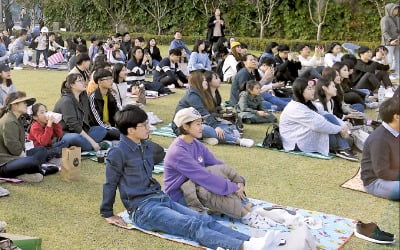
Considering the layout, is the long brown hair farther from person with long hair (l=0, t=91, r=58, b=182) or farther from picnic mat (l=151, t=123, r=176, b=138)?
person with long hair (l=0, t=91, r=58, b=182)

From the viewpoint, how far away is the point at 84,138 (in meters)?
6.61

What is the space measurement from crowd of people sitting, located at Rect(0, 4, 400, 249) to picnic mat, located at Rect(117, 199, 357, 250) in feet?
0.27

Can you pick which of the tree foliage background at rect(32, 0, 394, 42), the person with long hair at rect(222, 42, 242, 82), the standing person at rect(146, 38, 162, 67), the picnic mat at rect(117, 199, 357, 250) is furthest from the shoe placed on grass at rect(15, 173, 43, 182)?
the tree foliage background at rect(32, 0, 394, 42)

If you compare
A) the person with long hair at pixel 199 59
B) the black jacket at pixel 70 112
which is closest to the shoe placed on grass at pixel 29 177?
the black jacket at pixel 70 112

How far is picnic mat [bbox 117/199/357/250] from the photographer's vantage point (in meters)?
4.23

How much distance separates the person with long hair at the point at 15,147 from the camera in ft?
18.2

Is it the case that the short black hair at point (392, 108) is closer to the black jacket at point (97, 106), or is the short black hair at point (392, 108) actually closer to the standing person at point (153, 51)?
the black jacket at point (97, 106)

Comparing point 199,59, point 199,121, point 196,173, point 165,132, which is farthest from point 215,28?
point 196,173

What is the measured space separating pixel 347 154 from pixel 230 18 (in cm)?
1945

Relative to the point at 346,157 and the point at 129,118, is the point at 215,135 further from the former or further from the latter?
the point at 129,118

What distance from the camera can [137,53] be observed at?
39.9ft

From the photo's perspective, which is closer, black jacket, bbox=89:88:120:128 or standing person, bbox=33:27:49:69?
black jacket, bbox=89:88:120:128

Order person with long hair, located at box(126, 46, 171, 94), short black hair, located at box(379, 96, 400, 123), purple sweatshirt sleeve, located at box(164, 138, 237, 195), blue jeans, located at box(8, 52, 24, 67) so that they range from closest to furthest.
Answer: short black hair, located at box(379, 96, 400, 123)
purple sweatshirt sleeve, located at box(164, 138, 237, 195)
person with long hair, located at box(126, 46, 171, 94)
blue jeans, located at box(8, 52, 24, 67)

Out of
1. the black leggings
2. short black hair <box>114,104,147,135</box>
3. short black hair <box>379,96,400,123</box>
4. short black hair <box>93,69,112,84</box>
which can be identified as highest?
short black hair <box>379,96,400,123</box>
